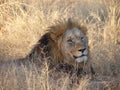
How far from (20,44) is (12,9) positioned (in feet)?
4.94

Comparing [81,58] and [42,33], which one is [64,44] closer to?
[81,58]

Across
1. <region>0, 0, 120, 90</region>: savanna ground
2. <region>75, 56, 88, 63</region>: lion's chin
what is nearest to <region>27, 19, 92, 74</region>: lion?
<region>75, 56, 88, 63</region>: lion's chin

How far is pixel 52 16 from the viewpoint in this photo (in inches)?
345

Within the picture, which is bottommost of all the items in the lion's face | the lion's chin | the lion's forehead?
the lion's chin

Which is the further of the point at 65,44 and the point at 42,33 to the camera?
the point at 42,33

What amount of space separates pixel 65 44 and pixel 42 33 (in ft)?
7.44

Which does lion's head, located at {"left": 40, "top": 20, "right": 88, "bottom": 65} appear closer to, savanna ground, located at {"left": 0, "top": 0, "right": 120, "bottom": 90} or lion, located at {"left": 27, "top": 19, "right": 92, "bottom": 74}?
lion, located at {"left": 27, "top": 19, "right": 92, "bottom": 74}

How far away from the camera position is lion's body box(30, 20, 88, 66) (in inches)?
226

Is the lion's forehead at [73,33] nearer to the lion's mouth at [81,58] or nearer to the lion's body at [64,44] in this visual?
the lion's body at [64,44]

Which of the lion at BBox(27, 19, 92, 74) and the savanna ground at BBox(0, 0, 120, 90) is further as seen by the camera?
the lion at BBox(27, 19, 92, 74)

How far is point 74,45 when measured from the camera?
18.7 ft

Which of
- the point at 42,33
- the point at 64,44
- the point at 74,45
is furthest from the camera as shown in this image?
the point at 42,33

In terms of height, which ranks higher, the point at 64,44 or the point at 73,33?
the point at 73,33

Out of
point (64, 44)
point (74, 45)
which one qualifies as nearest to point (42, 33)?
point (64, 44)
